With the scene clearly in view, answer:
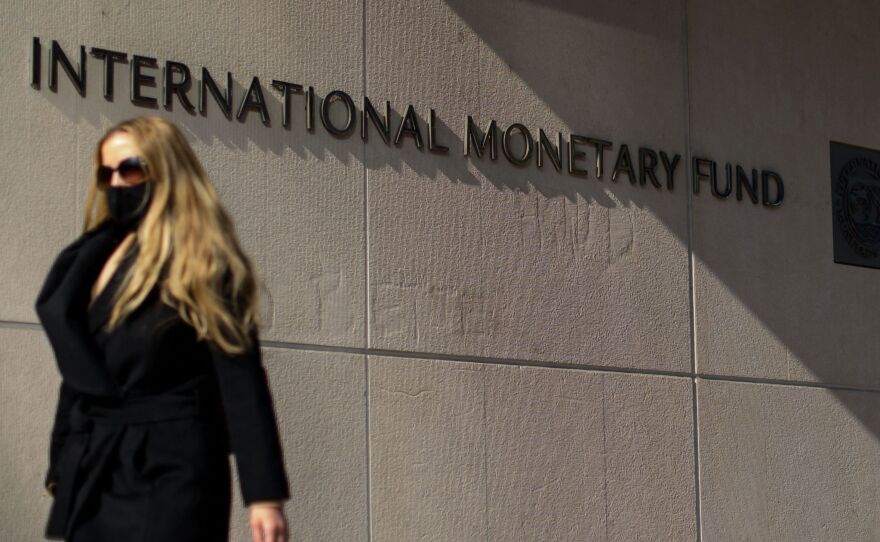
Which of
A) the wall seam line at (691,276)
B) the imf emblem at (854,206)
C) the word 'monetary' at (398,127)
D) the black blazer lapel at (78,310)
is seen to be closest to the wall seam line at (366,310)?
the word 'monetary' at (398,127)

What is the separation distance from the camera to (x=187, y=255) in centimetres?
373

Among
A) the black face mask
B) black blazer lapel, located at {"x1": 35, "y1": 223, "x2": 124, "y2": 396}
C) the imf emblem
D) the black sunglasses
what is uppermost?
the imf emblem

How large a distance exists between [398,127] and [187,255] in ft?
10.9

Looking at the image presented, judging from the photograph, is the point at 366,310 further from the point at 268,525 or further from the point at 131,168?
the point at 268,525

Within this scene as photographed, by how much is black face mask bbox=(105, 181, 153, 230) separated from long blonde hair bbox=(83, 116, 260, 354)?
0.02 meters

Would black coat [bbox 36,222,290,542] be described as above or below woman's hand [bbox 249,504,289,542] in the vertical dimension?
above

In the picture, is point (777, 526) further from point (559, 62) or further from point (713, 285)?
point (559, 62)

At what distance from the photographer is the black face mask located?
3.84 meters

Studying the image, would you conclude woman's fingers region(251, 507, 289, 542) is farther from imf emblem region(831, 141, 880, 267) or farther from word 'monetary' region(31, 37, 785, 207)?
imf emblem region(831, 141, 880, 267)

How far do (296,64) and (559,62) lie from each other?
61.8 inches

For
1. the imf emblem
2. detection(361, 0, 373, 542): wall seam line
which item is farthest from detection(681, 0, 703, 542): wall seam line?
detection(361, 0, 373, 542): wall seam line

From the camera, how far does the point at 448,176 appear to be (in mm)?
7129

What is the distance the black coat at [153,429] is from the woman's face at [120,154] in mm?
220

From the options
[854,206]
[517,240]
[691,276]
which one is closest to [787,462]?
[691,276]
